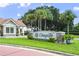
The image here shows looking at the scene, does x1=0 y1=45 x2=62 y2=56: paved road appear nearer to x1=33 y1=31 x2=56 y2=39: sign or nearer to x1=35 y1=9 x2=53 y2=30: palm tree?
x1=33 y1=31 x2=56 y2=39: sign

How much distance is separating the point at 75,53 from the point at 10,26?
272 cm

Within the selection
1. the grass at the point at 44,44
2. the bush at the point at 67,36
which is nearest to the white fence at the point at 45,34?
the grass at the point at 44,44

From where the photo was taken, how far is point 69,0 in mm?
8734

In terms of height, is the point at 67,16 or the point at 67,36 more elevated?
the point at 67,16

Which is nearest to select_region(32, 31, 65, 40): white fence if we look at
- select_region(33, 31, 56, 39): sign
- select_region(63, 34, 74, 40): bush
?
select_region(33, 31, 56, 39): sign

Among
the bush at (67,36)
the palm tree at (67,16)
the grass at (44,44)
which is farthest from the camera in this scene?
the bush at (67,36)

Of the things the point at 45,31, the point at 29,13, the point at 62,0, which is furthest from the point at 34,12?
the point at 62,0

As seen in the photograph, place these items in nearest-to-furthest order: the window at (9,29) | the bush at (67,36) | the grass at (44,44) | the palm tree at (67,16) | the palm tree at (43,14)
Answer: the palm tree at (43,14) → the palm tree at (67,16) → the window at (9,29) → the grass at (44,44) → the bush at (67,36)

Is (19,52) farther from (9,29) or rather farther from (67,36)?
(67,36)

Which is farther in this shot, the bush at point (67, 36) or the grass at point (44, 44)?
the bush at point (67, 36)

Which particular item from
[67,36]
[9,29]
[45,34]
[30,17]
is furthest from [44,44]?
[30,17]

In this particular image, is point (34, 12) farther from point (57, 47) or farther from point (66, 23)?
point (57, 47)

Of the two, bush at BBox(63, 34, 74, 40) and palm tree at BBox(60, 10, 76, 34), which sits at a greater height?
palm tree at BBox(60, 10, 76, 34)

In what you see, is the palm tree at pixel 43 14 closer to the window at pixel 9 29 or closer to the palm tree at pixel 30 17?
the palm tree at pixel 30 17
